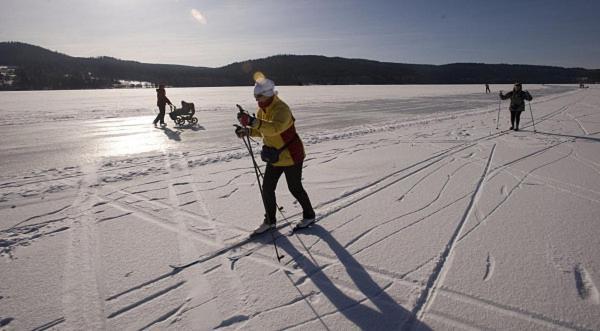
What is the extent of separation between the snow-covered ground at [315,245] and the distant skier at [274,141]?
379 millimetres

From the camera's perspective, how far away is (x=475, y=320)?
2.48 metres

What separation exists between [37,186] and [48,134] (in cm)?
660

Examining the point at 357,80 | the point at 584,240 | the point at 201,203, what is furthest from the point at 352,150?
the point at 357,80

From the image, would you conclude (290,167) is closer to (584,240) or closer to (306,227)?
(306,227)

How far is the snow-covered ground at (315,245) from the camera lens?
2.62m

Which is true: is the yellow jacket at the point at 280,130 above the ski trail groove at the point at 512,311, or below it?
above

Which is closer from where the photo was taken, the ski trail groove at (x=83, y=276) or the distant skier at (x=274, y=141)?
the ski trail groove at (x=83, y=276)

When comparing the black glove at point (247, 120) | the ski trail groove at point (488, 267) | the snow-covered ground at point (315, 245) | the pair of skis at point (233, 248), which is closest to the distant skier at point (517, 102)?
the snow-covered ground at point (315, 245)

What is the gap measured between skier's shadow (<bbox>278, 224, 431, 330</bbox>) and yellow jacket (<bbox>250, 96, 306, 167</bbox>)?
97 cm

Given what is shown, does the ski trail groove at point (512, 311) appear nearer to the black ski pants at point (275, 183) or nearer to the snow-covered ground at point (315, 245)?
the snow-covered ground at point (315, 245)

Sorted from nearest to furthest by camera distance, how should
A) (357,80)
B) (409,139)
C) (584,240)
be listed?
(584,240) < (409,139) < (357,80)

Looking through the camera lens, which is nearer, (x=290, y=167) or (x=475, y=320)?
(x=475, y=320)

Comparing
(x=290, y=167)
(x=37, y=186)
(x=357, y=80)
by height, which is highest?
(x=357, y=80)

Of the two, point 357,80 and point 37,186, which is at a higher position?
point 357,80
